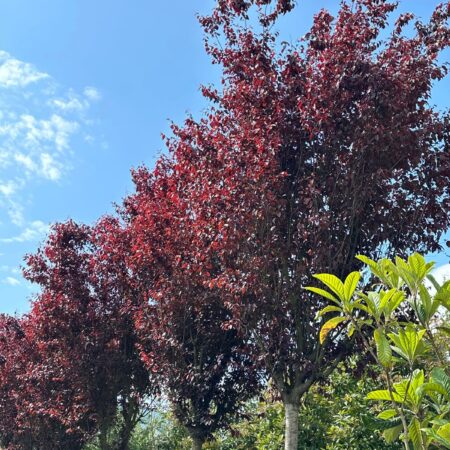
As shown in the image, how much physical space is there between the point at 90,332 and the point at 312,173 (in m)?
6.05

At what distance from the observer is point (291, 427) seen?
610 cm

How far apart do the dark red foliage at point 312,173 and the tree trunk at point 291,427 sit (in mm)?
149

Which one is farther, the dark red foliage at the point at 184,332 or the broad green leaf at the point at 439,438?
the dark red foliage at the point at 184,332

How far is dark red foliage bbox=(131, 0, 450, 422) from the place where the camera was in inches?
233

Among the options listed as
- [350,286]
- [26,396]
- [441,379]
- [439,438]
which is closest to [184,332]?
[350,286]

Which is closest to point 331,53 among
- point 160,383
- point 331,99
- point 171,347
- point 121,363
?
point 331,99

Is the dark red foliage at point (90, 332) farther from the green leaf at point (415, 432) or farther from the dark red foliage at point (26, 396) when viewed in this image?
the green leaf at point (415, 432)

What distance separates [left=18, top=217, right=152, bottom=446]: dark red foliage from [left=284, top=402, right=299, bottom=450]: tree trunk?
13.2 feet

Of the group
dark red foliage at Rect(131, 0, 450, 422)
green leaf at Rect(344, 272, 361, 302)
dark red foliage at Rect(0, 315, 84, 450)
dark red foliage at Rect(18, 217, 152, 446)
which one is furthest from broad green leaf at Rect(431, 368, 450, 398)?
dark red foliage at Rect(0, 315, 84, 450)

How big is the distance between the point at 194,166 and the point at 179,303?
6.58 ft

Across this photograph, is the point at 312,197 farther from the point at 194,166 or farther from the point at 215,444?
the point at 215,444

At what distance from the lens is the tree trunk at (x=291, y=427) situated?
6035 mm

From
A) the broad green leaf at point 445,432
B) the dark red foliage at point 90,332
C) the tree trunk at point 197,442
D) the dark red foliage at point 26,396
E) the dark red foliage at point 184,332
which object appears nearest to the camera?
the broad green leaf at point 445,432

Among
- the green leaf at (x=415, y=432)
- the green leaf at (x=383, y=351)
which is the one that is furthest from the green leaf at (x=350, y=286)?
the green leaf at (x=415, y=432)
